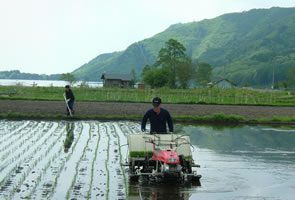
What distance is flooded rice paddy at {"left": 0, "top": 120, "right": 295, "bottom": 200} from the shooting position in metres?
6.94

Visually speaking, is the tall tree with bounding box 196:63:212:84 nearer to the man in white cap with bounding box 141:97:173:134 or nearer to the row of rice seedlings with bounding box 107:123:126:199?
the row of rice seedlings with bounding box 107:123:126:199

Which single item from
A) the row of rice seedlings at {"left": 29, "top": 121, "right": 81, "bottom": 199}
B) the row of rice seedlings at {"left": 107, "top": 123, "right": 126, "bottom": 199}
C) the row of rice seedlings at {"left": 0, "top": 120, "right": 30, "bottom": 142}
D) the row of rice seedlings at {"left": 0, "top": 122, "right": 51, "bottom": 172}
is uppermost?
the row of rice seedlings at {"left": 0, "top": 120, "right": 30, "bottom": 142}

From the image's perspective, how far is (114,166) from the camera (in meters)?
9.11

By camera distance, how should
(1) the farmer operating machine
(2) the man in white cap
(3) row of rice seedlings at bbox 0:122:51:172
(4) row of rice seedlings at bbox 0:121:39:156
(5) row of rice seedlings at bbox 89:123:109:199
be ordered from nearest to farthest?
(5) row of rice seedlings at bbox 89:123:109:199 → (1) the farmer operating machine → (2) the man in white cap → (3) row of rice seedlings at bbox 0:122:51:172 → (4) row of rice seedlings at bbox 0:121:39:156

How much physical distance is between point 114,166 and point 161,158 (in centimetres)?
195

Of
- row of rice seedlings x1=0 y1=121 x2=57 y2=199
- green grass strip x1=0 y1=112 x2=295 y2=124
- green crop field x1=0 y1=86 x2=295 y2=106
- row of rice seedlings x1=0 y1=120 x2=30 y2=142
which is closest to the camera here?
row of rice seedlings x1=0 y1=121 x2=57 y2=199

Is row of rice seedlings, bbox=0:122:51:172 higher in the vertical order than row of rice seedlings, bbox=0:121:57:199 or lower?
higher

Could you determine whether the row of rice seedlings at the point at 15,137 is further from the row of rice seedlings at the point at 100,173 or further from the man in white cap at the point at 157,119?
the man in white cap at the point at 157,119

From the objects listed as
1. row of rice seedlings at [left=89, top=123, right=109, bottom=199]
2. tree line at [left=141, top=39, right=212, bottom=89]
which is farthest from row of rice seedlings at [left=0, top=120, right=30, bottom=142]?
tree line at [left=141, top=39, right=212, bottom=89]

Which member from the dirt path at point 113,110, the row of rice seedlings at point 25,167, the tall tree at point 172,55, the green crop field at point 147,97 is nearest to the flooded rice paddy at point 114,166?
the row of rice seedlings at point 25,167

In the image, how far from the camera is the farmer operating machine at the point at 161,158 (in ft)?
23.8

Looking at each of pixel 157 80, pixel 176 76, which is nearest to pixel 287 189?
pixel 157 80

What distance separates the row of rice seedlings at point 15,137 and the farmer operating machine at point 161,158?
4.15 m

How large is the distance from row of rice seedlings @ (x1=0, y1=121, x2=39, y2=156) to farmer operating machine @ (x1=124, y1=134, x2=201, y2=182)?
4.15 meters
